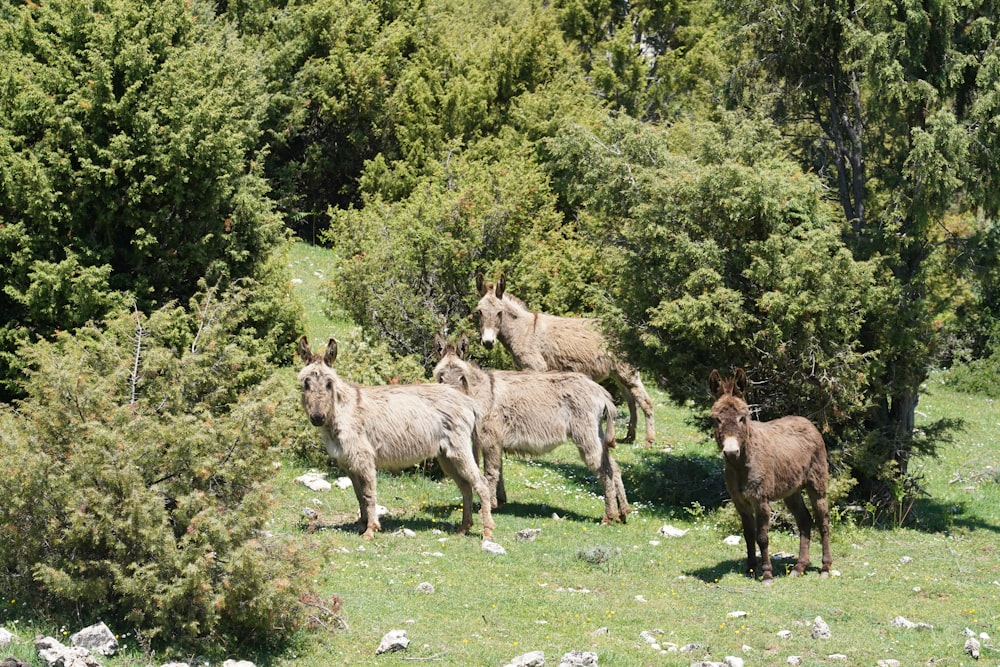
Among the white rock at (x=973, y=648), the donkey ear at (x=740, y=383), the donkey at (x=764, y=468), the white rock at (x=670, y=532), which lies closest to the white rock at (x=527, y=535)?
the white rock at (x=670, y=532)

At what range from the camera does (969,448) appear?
2484 centimetres

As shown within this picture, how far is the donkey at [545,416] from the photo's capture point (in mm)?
16266

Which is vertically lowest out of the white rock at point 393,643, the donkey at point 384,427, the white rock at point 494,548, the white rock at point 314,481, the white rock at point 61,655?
the white rock at point 314,481

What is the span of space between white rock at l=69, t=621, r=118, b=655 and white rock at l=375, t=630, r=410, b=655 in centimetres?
228

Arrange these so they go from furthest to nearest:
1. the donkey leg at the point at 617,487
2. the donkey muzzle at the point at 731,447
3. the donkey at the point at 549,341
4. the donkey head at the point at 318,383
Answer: the donkey at the point at 549,341, the donkey leg at the point at 617,487, the donkey head at the point at 318,383, the donkey muzzle at the point at 731,447

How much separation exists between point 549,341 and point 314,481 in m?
6.48

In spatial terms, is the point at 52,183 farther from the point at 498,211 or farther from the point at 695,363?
the point at 695,363

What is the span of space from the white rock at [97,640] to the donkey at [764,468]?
6829mm

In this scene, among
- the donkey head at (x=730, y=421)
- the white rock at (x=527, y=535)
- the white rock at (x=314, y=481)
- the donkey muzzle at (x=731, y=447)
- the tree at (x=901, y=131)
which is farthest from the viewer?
the tree at (x=901, y=131)

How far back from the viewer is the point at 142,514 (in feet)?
31.8

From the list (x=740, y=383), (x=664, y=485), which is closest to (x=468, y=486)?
(x=740, y=383)

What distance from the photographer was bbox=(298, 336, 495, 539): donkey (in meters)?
14.0

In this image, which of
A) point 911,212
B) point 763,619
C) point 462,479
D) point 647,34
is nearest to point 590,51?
point 647,34

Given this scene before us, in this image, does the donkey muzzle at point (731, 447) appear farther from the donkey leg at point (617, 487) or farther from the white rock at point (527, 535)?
the donkey leg at point (617, 487)
